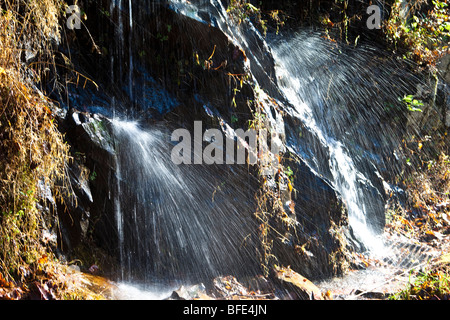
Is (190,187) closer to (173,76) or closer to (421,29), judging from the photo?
(173,76)

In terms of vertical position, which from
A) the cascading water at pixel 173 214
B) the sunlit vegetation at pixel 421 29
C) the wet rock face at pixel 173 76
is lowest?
the cascading water at pixel 173 214

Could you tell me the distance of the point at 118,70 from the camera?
4.45 metres

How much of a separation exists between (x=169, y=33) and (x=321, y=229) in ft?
10.8

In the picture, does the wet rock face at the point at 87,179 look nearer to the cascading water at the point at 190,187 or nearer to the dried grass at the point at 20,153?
the cascading water at the point at 190,187

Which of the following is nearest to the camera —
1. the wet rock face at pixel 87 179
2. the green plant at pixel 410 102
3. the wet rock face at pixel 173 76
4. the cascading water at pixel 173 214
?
the wet rock face at pixel 87 179

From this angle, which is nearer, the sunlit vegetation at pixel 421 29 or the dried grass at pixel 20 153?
the dried grass at pixel 20 153

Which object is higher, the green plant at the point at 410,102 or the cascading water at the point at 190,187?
the green plant at the point at 410,102

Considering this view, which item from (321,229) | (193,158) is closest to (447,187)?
(321,229)

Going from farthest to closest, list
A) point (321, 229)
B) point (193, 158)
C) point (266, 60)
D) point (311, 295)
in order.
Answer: point (266, 60) < point (321, 229) < point (193, 158) < point (311, 295)

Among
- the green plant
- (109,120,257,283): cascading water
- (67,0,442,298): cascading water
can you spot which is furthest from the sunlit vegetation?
(109,120,257,283): cascading water

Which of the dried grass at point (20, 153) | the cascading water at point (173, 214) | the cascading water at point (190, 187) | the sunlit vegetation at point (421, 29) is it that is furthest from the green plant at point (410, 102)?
the dried grass at point (20, 153)

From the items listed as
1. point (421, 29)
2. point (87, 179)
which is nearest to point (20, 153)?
point (87, 179)
